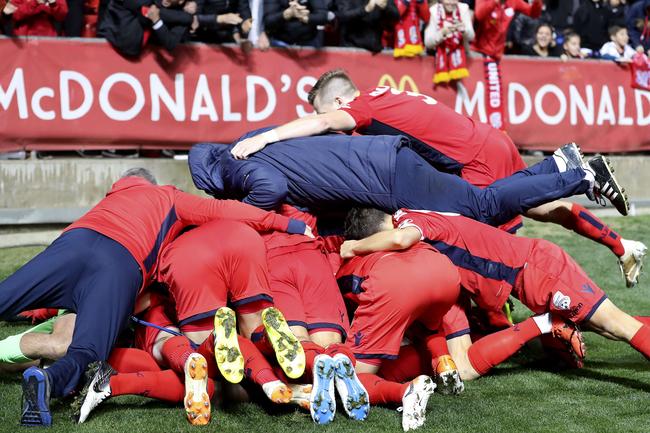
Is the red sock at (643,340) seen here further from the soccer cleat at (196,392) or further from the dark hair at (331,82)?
the dark hair at (331,82)

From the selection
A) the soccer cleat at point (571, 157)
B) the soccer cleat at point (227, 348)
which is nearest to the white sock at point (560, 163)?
the soccer cleat at point (571, 157)

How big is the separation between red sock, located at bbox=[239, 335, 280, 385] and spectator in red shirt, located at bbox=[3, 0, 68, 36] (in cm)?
591

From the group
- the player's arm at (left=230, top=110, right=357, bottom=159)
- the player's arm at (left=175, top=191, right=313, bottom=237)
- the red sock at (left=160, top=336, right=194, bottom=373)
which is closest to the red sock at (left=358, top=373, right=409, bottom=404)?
the red sock at (left=160, top=336, right=194, bottom=373)

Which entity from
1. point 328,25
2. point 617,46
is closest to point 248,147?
point 328,25

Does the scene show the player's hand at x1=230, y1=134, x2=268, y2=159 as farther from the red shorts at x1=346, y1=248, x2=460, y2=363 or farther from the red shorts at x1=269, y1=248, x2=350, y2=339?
the red shorts at x1=346, y1=248, x2=460, y2=363

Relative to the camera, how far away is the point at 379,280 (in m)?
5.57

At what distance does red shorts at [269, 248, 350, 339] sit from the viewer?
5.79 m

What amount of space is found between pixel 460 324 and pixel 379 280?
96cm

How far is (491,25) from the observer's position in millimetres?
12344

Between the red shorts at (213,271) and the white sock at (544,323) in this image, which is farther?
the white sock at (544,323)

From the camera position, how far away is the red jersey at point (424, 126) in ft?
23.5

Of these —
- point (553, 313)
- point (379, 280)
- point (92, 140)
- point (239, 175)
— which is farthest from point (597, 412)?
point (92, 140)

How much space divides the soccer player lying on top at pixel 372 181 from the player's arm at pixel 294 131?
0.05 m

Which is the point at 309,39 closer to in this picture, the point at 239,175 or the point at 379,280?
the point at 239,175
